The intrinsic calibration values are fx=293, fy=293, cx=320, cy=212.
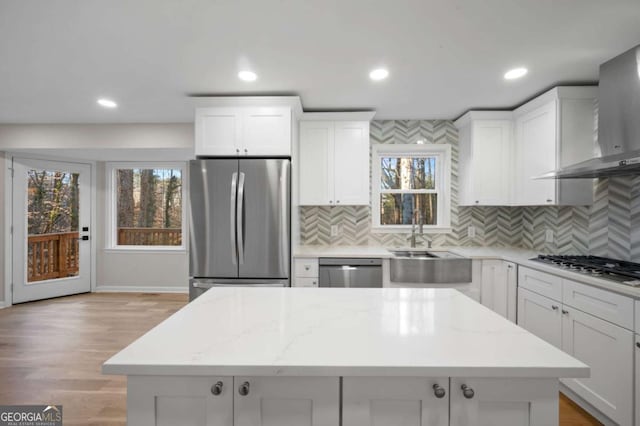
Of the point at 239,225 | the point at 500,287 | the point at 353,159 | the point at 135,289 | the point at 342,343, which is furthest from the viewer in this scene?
the point at 135,289

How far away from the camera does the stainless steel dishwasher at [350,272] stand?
2.83 meters

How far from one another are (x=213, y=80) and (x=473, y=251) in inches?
122

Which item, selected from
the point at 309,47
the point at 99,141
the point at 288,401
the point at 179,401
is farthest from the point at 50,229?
the point at 288,401

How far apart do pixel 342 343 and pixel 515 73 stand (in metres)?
2.62

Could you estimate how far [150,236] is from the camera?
4816 millimetres

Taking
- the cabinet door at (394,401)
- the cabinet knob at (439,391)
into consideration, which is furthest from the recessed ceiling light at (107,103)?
the cabinet knob at (439,391)

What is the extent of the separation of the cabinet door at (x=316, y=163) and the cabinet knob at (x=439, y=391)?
8.24ft

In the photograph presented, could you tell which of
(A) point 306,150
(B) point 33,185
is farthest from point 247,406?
(B) point 33,185

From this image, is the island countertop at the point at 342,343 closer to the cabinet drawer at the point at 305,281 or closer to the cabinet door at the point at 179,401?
the cabinet door at the point at 179,401

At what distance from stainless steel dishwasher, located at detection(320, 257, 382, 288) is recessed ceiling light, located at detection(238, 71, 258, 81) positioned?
1720 millimetres

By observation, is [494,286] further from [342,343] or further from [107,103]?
[107,103]

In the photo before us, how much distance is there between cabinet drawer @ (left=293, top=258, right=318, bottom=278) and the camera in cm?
283

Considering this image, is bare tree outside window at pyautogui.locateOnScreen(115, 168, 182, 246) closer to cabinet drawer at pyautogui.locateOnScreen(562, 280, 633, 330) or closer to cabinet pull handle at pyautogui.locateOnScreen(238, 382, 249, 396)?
cabinet pull handle at pyautogui.locateOnScreen(238, 382, 249, 396)

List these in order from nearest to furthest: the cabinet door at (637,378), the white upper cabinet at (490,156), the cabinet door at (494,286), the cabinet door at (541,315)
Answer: the cabinet door at (637,378) < the cabinet door at (541,315) < the cabinet door at (494,286) < the white upper cabinet at (490,156)
